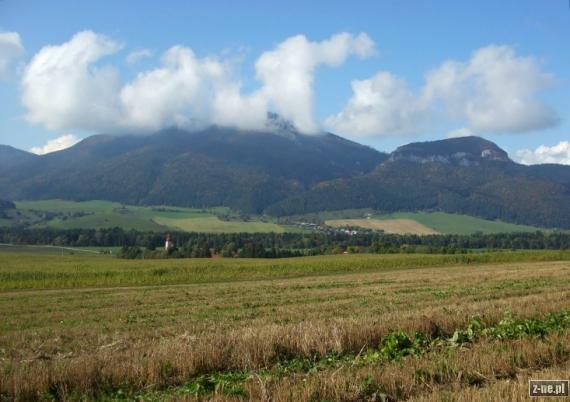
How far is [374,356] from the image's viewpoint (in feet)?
35.9

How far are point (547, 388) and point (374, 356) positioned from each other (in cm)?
345

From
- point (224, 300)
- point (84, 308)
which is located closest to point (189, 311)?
point (224, 300)

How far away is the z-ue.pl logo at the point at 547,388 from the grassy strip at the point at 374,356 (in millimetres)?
1200

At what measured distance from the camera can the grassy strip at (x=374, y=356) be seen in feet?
30.5

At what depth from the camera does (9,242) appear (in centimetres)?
14000

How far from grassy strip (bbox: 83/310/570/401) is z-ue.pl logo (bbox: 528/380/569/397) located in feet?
3.94

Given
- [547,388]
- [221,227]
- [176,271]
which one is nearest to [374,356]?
[547,388]

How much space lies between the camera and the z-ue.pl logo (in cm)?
796

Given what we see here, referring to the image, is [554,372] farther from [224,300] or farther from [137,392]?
[224,300]

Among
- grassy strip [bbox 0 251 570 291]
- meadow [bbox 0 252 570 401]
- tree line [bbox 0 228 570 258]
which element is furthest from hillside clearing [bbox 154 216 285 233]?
meadow [bbox 0 252 570 401]

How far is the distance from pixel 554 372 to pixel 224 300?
21441mm

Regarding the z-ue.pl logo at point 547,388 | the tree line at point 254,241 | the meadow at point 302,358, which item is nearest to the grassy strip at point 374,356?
the meadow at point 302,358

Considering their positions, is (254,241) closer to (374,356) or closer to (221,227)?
(221,227)

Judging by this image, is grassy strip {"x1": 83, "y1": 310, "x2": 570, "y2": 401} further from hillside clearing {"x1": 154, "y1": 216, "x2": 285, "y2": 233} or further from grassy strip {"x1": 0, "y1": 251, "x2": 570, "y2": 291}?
hillside clearing {"x1": 154, "y1": 216, "x2": 285, "y2": 233}
